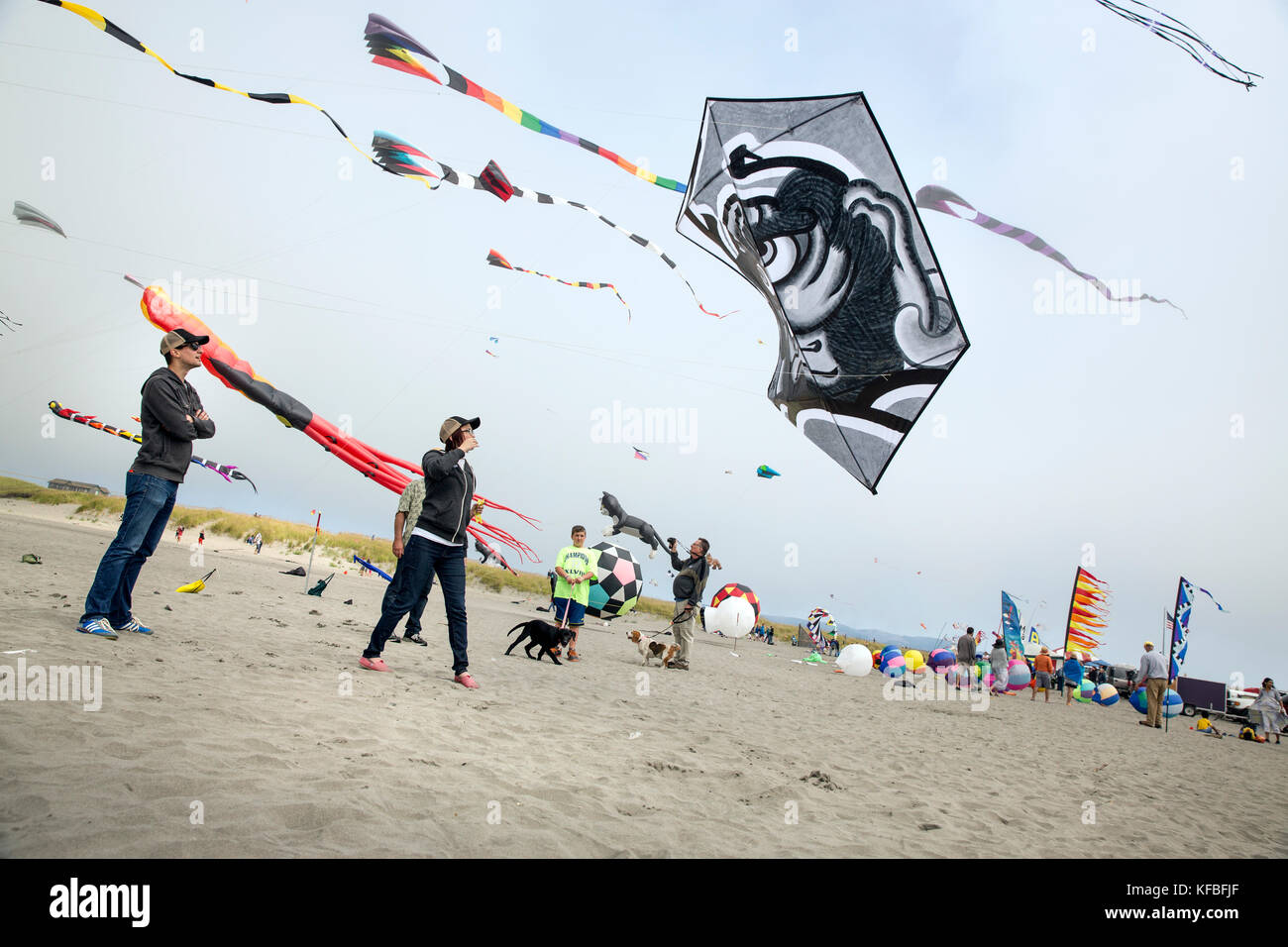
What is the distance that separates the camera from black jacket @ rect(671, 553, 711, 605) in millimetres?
10023

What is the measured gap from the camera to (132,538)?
4.58 meters

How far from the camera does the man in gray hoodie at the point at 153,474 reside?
4.64 meters

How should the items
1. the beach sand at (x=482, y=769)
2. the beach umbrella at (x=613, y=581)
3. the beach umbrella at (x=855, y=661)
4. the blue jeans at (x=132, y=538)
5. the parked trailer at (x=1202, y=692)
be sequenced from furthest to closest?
the parked trailer at (x=1202, y=692), the beach umbrella at (x=855, y=661), the beach umbrella at (x=613, y=581), the blue jeans at (x=132, y=538), the beach sand at (x=482, y=769)

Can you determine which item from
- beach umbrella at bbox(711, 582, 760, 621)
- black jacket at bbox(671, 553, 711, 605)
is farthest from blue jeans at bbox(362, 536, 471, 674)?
beach umbrella at bbox(711, 582, 760, 621)

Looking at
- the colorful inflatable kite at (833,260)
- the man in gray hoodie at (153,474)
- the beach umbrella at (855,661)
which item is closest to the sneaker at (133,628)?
the man in gray hoodie at (153,474)

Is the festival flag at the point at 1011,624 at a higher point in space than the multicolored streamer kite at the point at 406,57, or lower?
lower

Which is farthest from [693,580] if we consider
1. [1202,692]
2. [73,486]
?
[73,486]

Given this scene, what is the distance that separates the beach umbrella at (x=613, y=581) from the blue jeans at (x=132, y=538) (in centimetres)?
823

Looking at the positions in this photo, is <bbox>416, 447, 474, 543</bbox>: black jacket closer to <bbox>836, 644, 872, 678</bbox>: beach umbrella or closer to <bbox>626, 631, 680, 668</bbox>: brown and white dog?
<bbox>626, 631, 680, 668</bbox>: brown and white dog

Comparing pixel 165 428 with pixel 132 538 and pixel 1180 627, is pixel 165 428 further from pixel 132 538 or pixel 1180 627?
pixel 1180 627

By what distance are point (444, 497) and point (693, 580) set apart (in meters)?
5.42

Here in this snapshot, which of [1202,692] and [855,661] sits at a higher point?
[855,661]

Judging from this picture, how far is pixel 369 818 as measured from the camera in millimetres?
2430

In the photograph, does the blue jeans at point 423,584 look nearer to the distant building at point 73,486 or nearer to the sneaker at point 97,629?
the sneaker at point 97,629
